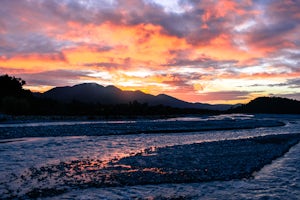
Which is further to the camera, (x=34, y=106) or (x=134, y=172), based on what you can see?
(x=34, y=106)

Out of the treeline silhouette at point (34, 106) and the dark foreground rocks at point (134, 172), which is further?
the treeline silhouette at point (34, 106)

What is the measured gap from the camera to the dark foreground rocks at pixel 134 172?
13695 millimetres

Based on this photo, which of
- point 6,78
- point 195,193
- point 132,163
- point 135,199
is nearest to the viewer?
point 135,199

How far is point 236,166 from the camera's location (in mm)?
18375

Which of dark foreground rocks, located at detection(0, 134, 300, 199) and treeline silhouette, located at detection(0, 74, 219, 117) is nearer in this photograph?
dark foreground rocks, located at detection(0, 134, 300, 199)

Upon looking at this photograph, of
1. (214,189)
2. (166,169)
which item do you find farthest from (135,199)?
(166,169)

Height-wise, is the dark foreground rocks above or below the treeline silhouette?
below

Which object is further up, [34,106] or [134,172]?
[34,106]

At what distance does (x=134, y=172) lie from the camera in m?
16.7

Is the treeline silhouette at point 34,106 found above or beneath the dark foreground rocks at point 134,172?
above

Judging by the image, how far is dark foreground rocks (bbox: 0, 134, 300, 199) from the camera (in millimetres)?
13695

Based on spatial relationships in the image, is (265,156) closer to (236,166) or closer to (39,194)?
(236,166)

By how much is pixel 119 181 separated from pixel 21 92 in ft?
419

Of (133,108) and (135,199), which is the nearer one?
(135,199)
